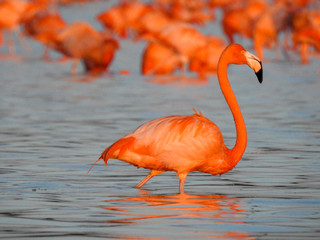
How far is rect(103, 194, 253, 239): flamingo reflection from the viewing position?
502 centimetres

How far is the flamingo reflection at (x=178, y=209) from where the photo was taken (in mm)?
5020

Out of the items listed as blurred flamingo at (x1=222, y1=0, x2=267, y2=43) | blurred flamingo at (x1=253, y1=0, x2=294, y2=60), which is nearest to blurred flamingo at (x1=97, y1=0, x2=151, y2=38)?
blurred flamingo at (x1=222, y1=0, x2=267, y2=43)

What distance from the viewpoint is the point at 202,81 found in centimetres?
1529

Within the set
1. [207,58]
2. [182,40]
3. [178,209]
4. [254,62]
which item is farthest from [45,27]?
[178,209]

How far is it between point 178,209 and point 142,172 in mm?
1653

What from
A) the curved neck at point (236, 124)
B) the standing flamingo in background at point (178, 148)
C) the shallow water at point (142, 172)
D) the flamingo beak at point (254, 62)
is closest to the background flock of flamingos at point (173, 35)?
the shallow water at point (142, 172)

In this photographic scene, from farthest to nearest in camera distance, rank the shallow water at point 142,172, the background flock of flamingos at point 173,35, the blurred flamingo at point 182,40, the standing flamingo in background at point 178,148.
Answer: the background flock of flamingos at point 173,35, the blurred flamingo at point 182,40, the standing flamingo in background at point 178,148, the shallow water at point 142,172

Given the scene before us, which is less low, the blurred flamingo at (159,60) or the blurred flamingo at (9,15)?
the blurred flamingo at (9,15)

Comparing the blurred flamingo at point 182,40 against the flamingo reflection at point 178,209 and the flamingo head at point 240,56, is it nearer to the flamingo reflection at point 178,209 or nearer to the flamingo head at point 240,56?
the flamingo head at point 240,56

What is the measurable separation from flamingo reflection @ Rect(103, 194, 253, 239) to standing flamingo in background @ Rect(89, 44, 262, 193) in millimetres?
237

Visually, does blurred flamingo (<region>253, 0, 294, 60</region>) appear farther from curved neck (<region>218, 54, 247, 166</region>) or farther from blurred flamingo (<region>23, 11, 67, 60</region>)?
curved neck (<region>218, 54, 247, 166</region>)

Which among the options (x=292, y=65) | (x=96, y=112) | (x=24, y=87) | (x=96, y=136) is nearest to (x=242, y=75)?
(x=292, y=65)

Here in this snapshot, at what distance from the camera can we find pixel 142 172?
6984mm

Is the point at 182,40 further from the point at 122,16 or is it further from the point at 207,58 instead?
the point at 122,16
